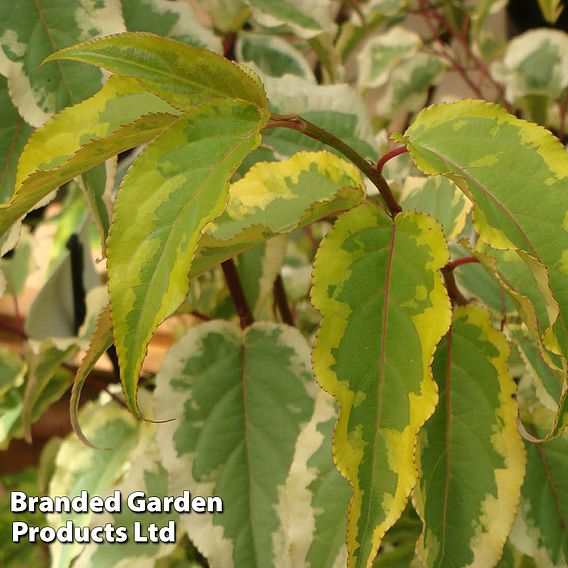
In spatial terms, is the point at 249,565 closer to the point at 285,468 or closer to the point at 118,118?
the point at 285,468

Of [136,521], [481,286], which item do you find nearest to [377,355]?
[481,286]

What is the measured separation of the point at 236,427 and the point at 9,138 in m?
0.28

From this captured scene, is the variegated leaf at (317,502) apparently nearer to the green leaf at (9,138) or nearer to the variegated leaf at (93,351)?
A: the variegated leaf at (93,351)

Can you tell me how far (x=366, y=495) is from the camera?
0.97ft

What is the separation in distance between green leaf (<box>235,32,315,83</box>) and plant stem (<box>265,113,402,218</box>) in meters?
0.37

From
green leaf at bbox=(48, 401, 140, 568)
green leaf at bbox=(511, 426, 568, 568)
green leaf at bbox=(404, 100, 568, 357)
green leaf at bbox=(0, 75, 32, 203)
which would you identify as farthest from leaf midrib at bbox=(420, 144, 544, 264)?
green leaf at bbox=(48, 401, 140, 568)

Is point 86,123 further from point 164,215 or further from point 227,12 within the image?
point 227,12

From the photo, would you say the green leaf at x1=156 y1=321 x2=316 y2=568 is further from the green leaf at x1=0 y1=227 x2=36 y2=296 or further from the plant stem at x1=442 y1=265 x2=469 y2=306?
the green leaf at x1=0 y1=227 x2=36 y2=296

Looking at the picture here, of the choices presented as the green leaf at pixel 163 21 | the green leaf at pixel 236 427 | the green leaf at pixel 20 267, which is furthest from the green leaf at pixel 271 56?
the green leaf at pixel 20 267

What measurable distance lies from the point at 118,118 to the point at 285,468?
0.28 m

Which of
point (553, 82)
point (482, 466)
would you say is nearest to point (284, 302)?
point (482, 466)

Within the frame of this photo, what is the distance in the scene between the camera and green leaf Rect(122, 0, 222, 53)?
505 mm

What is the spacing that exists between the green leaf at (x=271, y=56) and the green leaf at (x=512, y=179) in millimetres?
389

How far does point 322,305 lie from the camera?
31 centimetres
